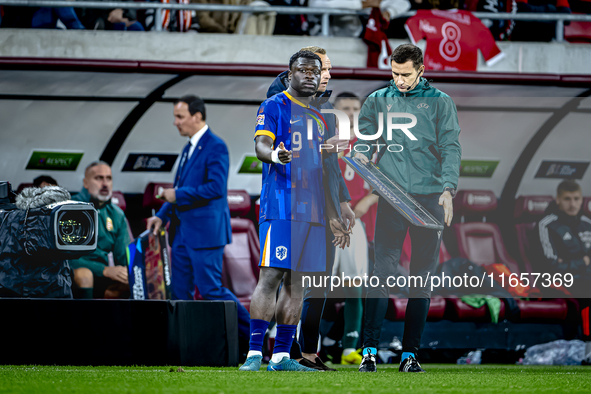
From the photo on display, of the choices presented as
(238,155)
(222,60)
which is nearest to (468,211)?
(238,155)

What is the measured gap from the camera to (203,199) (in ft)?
18.9

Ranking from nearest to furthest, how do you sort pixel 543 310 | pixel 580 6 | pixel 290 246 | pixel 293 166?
pixel 290 246, pixel 293 166, pixel 543 310, pixel 580 6

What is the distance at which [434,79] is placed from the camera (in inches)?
248

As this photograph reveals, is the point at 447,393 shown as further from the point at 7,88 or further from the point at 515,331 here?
the point at 7,88

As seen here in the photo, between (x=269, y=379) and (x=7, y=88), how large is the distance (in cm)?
380

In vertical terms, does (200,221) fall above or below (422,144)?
below

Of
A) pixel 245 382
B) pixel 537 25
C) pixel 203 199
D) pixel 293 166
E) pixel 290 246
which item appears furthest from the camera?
pixel 537 25

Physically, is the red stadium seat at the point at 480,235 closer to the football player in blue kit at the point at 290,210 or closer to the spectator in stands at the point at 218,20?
Result: the spectator in stands at the point at 218,20

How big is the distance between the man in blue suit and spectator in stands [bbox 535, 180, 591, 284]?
102 inches

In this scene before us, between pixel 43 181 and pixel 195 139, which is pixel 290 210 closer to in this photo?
pixel 195 139

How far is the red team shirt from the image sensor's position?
6867mm

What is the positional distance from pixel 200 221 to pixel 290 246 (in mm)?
1945

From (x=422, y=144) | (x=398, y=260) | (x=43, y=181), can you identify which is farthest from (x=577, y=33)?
(x=43, y=181)

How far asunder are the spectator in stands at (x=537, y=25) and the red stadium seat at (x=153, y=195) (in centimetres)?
389
